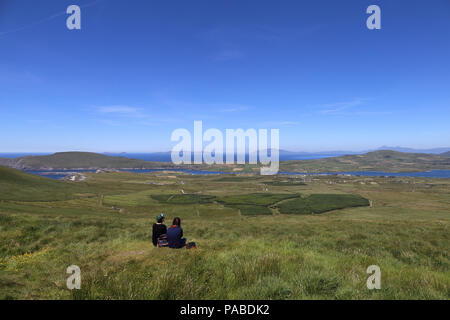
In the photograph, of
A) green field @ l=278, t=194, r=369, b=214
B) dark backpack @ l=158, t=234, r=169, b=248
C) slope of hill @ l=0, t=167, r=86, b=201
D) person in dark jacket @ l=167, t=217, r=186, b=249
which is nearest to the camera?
person in dark jacket @ l=167, t=217, r=186, b=249

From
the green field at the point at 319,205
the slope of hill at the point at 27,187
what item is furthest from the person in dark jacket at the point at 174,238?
the slope of hill at the point at 27,187

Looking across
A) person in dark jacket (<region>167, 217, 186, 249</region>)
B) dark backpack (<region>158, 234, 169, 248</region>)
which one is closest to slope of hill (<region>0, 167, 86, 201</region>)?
dark backpack (<region>158, 234, 169, 248</region>)

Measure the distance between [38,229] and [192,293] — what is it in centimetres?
1767

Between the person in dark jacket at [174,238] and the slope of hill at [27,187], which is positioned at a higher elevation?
the person in dark jacket at [174,238]

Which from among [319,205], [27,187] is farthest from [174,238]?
[27,187]

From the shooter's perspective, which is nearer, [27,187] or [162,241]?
[162,241]

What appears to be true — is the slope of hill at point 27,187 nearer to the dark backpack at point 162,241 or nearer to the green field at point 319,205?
the dark backpack at point 162,241

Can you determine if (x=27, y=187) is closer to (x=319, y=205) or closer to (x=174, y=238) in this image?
(x=174, y=238)

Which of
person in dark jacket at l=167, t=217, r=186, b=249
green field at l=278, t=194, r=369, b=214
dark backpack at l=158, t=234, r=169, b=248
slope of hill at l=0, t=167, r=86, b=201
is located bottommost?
green field at l=278, t=194, r=369, b=214

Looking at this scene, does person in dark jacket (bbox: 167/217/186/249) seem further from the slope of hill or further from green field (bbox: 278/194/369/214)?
the slope of hill

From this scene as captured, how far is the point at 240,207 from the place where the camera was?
333ft

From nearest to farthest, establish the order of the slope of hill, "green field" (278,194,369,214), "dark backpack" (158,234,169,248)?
"dark backpack" (158,234,169,248), the slope of hill, "green field" (278,194,369,214)
